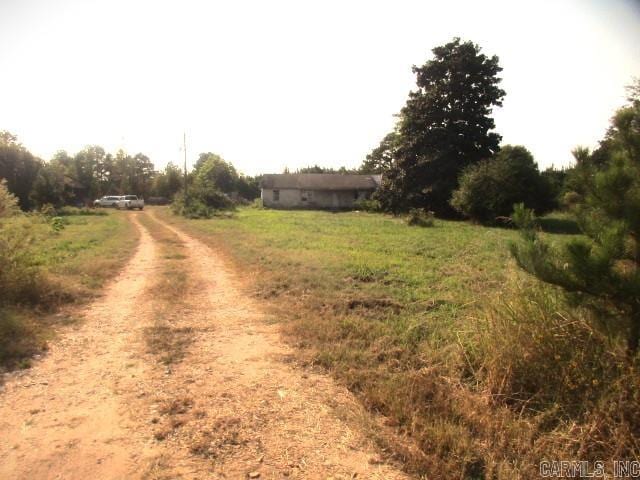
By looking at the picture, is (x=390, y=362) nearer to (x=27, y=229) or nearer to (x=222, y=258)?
(x=27, y=229)

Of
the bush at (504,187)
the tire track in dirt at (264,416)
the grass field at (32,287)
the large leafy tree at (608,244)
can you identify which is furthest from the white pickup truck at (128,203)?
the large leafy tree at (608,244)

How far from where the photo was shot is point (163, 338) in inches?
229

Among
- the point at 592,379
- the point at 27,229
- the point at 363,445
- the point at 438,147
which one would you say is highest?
the point at 438,147

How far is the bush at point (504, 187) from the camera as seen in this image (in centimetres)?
2338

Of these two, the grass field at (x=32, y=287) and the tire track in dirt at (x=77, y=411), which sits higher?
the grass field at (x=32, y=287)

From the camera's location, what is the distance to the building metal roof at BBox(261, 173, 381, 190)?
4756cm

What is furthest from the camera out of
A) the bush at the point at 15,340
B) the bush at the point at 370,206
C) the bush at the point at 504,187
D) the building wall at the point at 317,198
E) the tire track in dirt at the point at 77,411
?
the building wall at the point at 317,198

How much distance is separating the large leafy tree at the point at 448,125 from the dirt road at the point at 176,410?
2573 cm

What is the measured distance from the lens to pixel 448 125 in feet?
101

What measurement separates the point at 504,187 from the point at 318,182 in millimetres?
27501

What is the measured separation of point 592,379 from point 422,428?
5.24 ft

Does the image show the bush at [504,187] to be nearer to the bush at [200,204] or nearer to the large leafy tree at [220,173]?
the bush at [200,204]

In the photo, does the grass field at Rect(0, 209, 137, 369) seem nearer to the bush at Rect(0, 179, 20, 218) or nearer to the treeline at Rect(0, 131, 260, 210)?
the bush at Rect(0, 179, 20, 218)

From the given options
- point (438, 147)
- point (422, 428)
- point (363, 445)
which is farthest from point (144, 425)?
point (438, 147)
